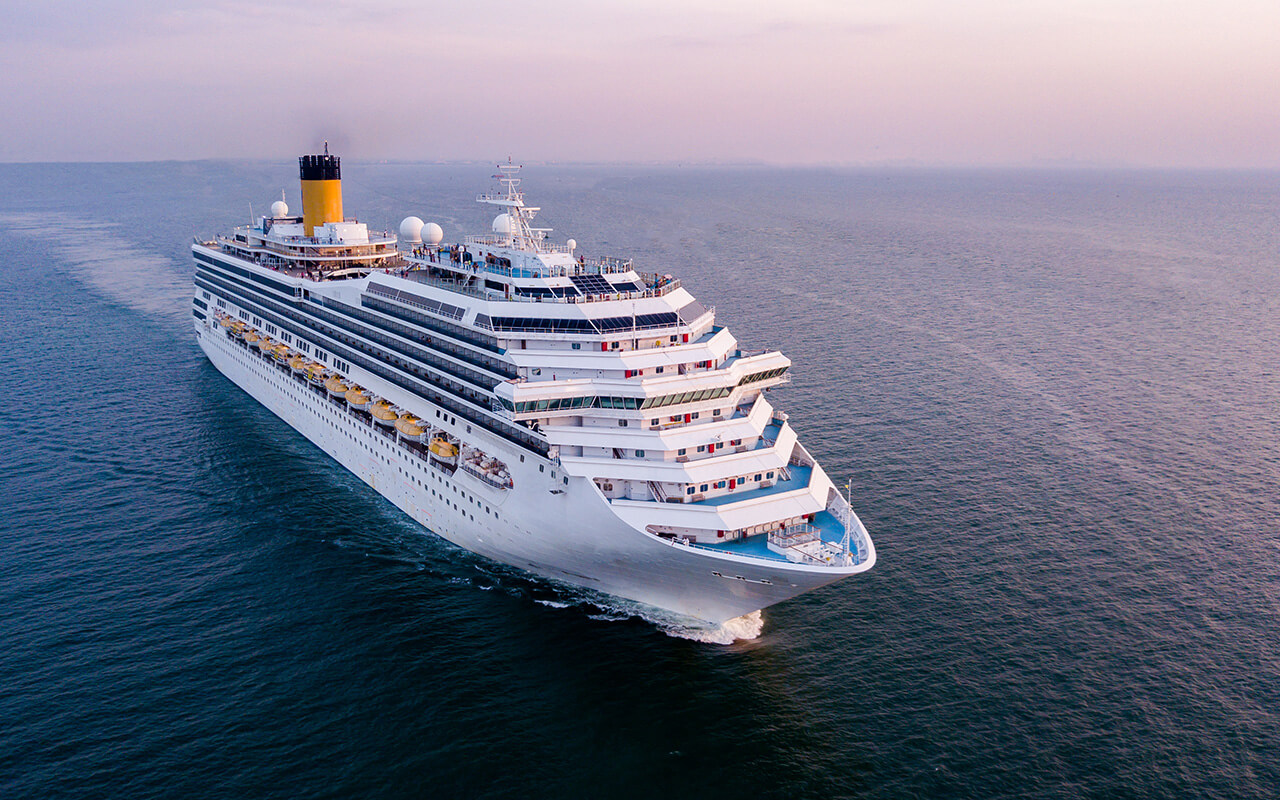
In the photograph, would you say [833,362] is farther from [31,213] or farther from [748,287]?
[31,213]

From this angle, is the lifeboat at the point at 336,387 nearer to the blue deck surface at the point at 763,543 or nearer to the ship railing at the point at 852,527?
the blue deck surface at the point at 763,543

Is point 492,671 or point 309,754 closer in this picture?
point 309,754

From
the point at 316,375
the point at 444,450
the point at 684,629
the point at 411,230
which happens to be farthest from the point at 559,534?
the point at 411,230

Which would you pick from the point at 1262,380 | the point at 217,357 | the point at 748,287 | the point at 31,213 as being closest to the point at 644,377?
the point at 217,357

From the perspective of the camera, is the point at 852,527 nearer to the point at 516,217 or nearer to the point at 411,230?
the point at 516,217

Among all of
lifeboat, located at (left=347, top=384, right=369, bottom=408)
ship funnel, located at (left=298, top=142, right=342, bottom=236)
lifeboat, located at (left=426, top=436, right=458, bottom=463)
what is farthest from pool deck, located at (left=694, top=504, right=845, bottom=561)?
ship funnel, located at (left=298, top=142, right=342, bottom=236)
